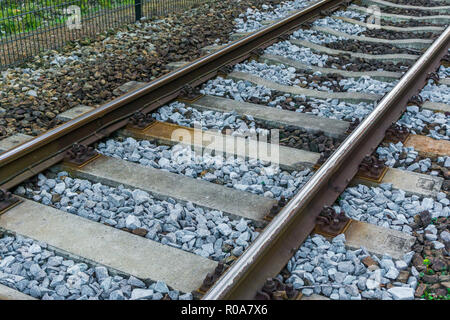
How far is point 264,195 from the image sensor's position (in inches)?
165

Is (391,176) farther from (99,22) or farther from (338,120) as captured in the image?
(99,22)

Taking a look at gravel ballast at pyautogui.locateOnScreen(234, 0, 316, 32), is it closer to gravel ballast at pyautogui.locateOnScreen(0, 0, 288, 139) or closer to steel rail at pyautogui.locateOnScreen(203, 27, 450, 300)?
gravel ballast at pyautogui.locateOnScreen(0, 0, 288, 139)

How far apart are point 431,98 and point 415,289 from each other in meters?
3.24

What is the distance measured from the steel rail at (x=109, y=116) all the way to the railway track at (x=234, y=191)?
0.05 ft

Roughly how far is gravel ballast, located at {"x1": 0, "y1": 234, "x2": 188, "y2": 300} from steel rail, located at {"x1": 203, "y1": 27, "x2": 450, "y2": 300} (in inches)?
12.2

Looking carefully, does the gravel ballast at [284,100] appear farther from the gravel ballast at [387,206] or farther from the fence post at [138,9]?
the fence post at [138,9]

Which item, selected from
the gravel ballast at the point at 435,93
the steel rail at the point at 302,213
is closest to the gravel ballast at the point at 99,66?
the steel rail at the point at 302,213

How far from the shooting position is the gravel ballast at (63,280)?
3174 millimetres

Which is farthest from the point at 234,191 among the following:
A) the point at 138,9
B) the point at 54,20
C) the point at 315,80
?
the point at 138,9

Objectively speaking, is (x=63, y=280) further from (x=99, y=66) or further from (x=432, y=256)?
(x=99, y=66)

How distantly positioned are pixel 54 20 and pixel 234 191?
5.59 meters

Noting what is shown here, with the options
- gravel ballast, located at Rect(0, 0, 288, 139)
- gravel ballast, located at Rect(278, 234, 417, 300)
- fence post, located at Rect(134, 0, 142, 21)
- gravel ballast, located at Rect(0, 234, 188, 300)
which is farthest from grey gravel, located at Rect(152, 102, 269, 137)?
fence post, located at Rect(134, 0, 142, 21)

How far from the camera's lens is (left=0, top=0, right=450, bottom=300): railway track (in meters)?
3.31
